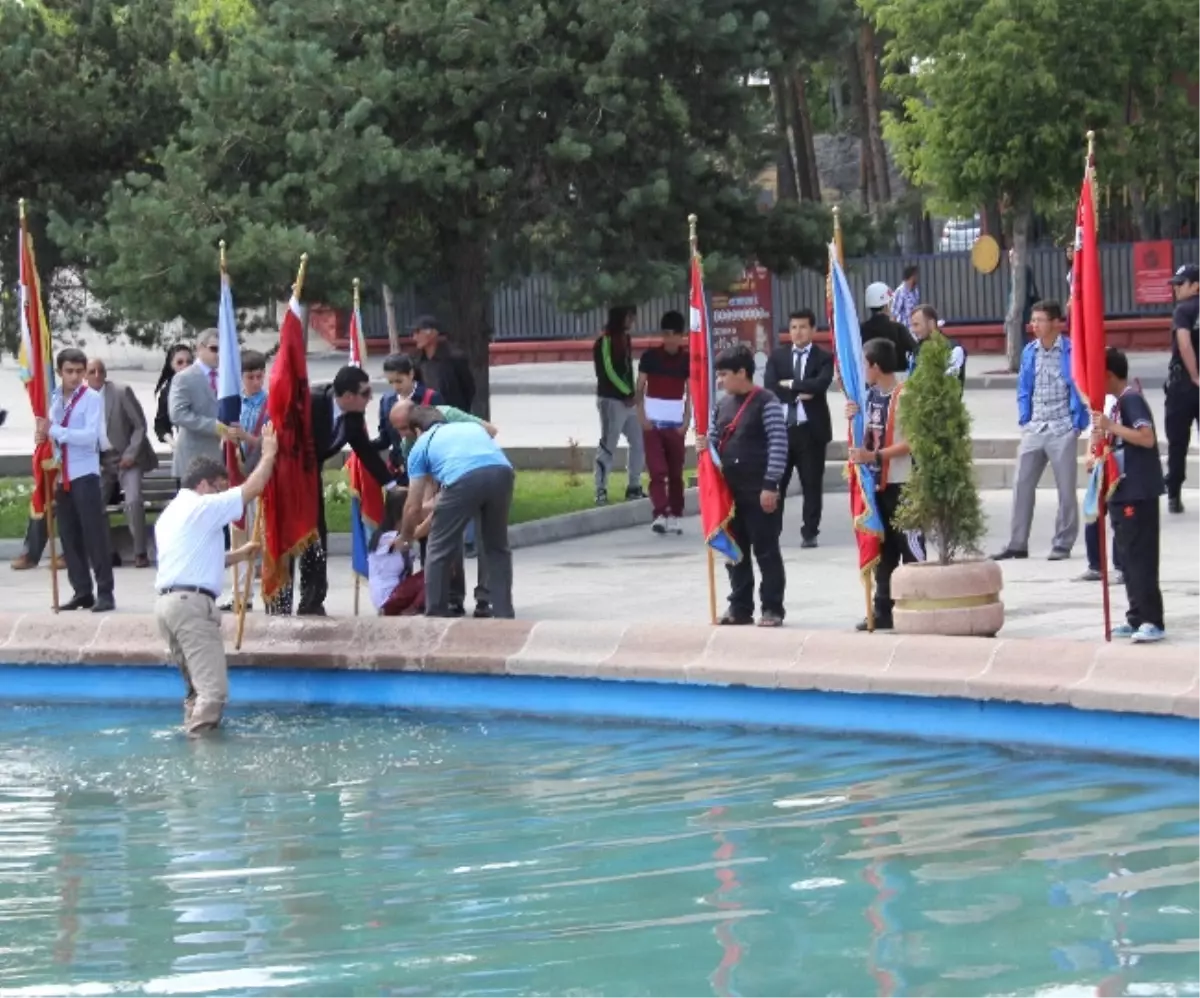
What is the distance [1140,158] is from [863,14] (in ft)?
17.8

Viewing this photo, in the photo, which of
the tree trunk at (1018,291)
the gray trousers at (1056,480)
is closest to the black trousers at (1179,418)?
the gray trousers at (1056,480)

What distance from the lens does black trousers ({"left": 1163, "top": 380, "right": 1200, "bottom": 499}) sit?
18.2m

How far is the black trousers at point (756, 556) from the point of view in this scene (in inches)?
563

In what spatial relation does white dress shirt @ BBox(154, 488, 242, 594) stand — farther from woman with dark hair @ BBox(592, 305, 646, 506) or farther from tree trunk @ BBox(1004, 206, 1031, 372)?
tree trunk @ BBox(1004, 206, 1031, 372)

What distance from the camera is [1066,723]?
11938 millimetres

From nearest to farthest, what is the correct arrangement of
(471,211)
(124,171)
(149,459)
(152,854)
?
(152,854), (149,459), (471,211), (124,171)

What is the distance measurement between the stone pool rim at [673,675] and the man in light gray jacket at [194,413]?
1858mm

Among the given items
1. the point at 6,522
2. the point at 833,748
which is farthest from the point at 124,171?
the point at 833,748

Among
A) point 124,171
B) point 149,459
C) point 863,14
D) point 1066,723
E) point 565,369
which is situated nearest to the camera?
point 1066,723

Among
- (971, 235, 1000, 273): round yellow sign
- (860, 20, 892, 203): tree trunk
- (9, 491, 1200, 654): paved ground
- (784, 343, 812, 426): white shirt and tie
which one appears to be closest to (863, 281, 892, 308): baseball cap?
(784, 343, 812, 426): white shirt and tie

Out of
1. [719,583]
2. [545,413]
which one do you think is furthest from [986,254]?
[719,583]

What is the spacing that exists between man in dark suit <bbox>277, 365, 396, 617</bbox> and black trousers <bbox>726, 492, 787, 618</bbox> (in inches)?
95.6

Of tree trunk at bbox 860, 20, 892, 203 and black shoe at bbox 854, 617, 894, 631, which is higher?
tree trunk at bbox 860, 20, 892, 203

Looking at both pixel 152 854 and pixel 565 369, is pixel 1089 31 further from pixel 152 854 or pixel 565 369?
pixel 152 854
